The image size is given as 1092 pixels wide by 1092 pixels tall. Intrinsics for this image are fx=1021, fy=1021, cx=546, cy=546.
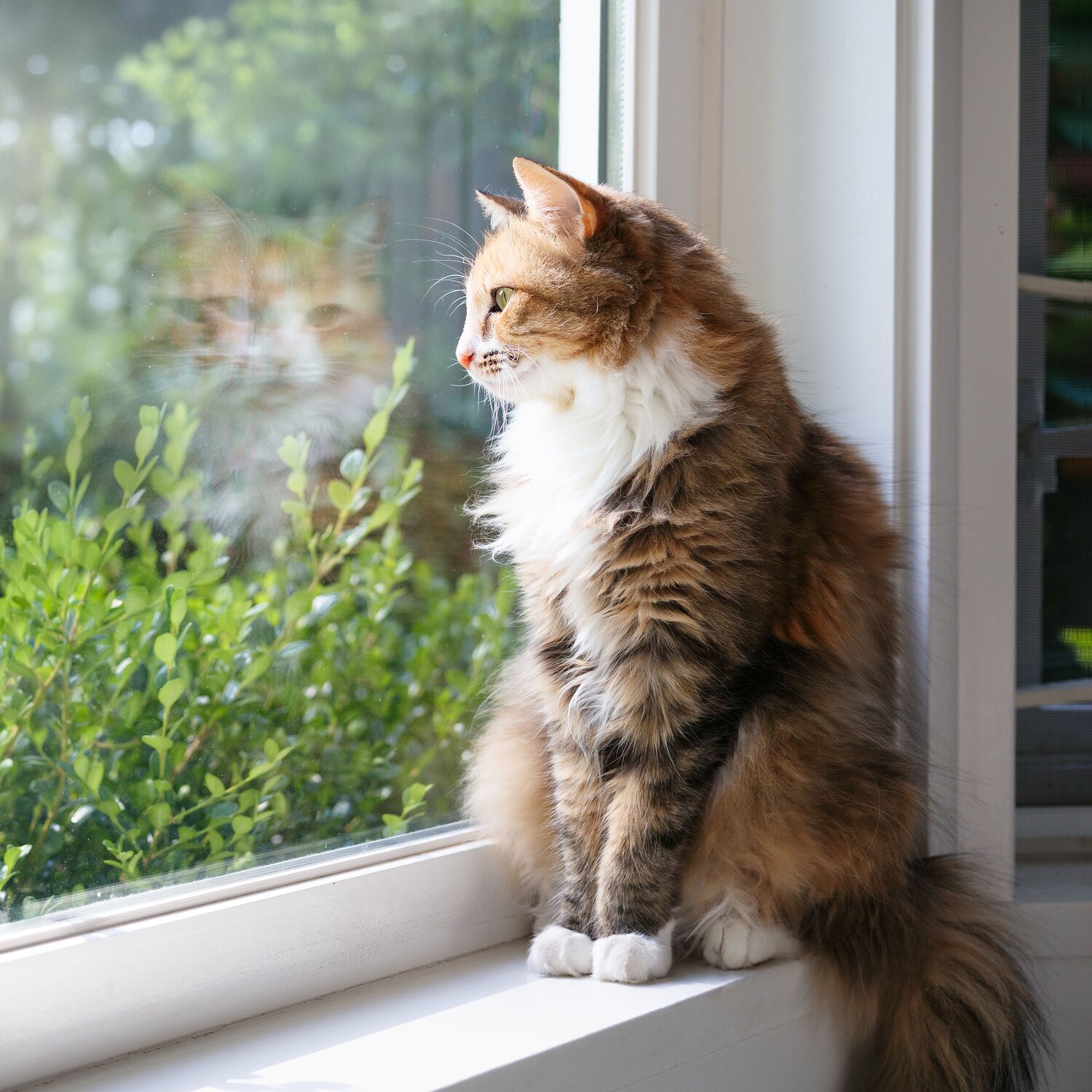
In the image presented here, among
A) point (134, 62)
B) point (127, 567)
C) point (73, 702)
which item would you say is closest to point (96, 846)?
point (73, 702)

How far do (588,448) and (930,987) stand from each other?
687 mm

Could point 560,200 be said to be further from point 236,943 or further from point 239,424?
point 236,943

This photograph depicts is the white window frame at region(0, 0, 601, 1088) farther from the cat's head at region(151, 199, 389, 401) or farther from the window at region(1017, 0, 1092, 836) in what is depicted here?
the window at region(1017, 0, 1092, 836)

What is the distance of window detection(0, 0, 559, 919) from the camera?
0.97m

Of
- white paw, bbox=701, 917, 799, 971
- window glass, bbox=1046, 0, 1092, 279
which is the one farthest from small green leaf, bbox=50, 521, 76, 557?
window glass, bbox=1046, 0, 1092, 279

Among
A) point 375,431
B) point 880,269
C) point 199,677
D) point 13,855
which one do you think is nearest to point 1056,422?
point 880,269

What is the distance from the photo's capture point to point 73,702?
3.35ft

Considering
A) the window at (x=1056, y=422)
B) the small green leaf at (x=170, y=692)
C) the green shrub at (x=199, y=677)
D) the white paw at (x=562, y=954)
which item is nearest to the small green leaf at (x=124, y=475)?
the green shrub at (x=199, y=677)

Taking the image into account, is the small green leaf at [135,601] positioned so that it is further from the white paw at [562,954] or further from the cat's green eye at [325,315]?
the white paw at [562,954]

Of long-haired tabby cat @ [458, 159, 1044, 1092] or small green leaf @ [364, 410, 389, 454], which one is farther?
small green leaf @ [364, 410, 389, 454]

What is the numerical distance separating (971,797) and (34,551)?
3.78 feet

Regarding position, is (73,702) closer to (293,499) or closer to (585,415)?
(293,499)

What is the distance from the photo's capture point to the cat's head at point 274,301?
108 cm

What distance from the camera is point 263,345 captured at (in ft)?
3.85
